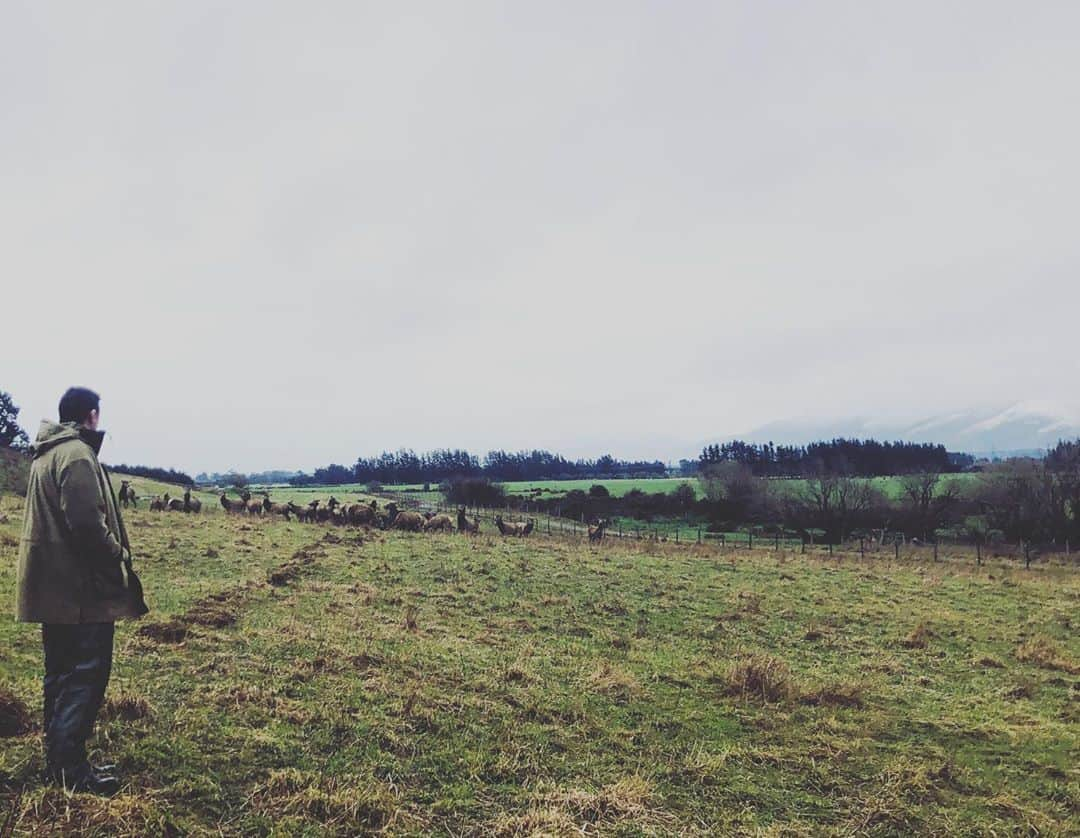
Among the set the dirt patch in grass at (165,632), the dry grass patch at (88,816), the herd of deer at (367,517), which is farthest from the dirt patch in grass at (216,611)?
the herd of deer at (367,517)

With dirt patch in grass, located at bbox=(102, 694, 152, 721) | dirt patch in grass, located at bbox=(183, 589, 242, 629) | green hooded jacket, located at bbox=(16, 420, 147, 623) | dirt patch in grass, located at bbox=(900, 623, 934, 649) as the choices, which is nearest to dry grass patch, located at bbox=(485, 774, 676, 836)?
green hooded jacket, located at bbox=(16, 420, 147, 623)

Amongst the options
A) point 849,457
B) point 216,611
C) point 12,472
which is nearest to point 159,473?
point 12,472

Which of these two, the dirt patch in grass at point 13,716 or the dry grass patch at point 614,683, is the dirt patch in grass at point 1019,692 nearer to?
the dry grass patch at point 614,683

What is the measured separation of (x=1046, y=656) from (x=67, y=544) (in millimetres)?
14901

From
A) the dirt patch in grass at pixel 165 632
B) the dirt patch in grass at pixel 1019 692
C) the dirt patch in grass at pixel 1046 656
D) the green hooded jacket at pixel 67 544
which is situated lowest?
the dirt patch in grass at pixel 1046 656

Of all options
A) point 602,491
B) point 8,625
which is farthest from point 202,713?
point 602,491

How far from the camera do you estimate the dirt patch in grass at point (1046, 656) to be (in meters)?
10.8

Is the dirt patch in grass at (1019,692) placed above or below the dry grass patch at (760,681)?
below

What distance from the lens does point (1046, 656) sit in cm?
1127

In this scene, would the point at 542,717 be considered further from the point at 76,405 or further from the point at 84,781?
the point at 76,405

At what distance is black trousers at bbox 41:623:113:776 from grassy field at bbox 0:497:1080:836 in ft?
0.95

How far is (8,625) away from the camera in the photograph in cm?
779

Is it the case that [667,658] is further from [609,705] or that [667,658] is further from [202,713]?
[202,713]

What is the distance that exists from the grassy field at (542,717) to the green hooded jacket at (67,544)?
3.92 ft
